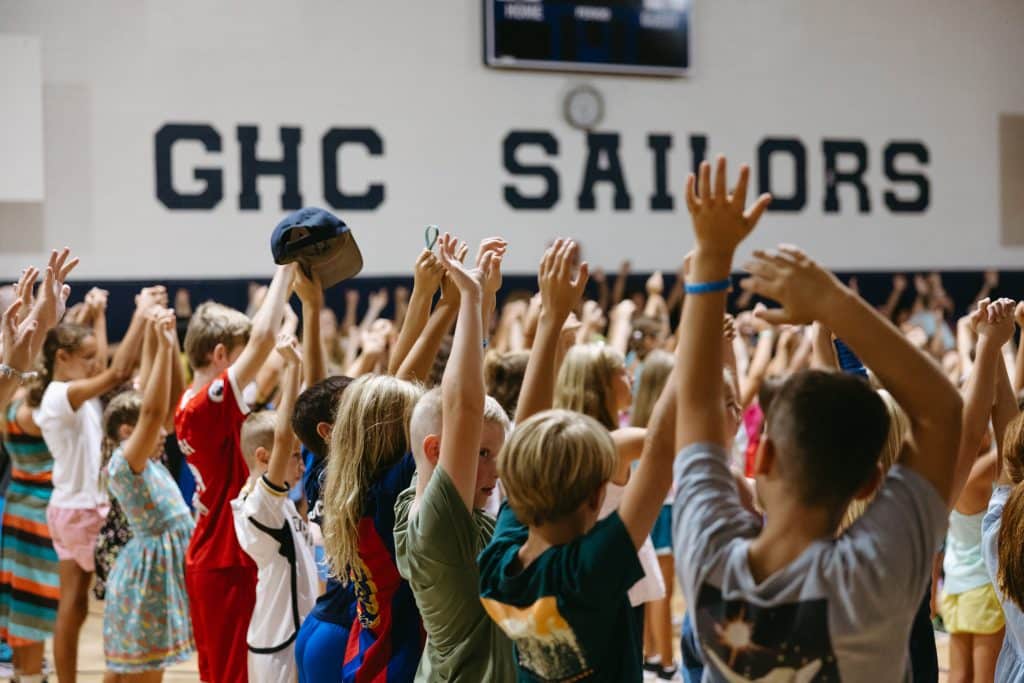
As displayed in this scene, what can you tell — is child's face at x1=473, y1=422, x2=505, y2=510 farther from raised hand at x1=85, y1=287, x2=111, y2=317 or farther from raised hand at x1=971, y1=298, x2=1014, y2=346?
raised hand at x1=85, y1=287, x2=111, y2=317

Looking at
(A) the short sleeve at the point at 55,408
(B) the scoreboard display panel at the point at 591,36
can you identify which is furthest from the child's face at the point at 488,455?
(B) the scoreboard display panel at the point at 591,36

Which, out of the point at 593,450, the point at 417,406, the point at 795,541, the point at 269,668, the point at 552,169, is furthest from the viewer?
the point at 552,169

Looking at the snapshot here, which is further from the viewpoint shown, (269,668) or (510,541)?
(269,668)

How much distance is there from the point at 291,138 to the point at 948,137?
611cm

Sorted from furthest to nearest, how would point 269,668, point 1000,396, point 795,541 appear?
point 269,668
point 1000,396
point 795,541

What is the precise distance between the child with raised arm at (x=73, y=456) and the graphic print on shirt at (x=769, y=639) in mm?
3343

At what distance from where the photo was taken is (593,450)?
5.87 feet

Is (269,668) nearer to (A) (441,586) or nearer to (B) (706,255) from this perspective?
(A) (441,586)

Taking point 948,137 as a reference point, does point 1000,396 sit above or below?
below

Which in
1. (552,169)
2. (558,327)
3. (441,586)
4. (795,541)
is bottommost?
(441,586)

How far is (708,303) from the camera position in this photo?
1.58 m

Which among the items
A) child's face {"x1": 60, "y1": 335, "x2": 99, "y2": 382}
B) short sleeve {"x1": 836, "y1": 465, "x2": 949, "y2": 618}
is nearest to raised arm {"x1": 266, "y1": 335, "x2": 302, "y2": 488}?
child's face {"x1": 60, "y1": 335, "x2": 99, "y2": 382}

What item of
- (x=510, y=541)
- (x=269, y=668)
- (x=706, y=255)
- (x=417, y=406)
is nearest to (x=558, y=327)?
(x=417, y=406)

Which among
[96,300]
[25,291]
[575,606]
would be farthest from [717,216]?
[96,300]
